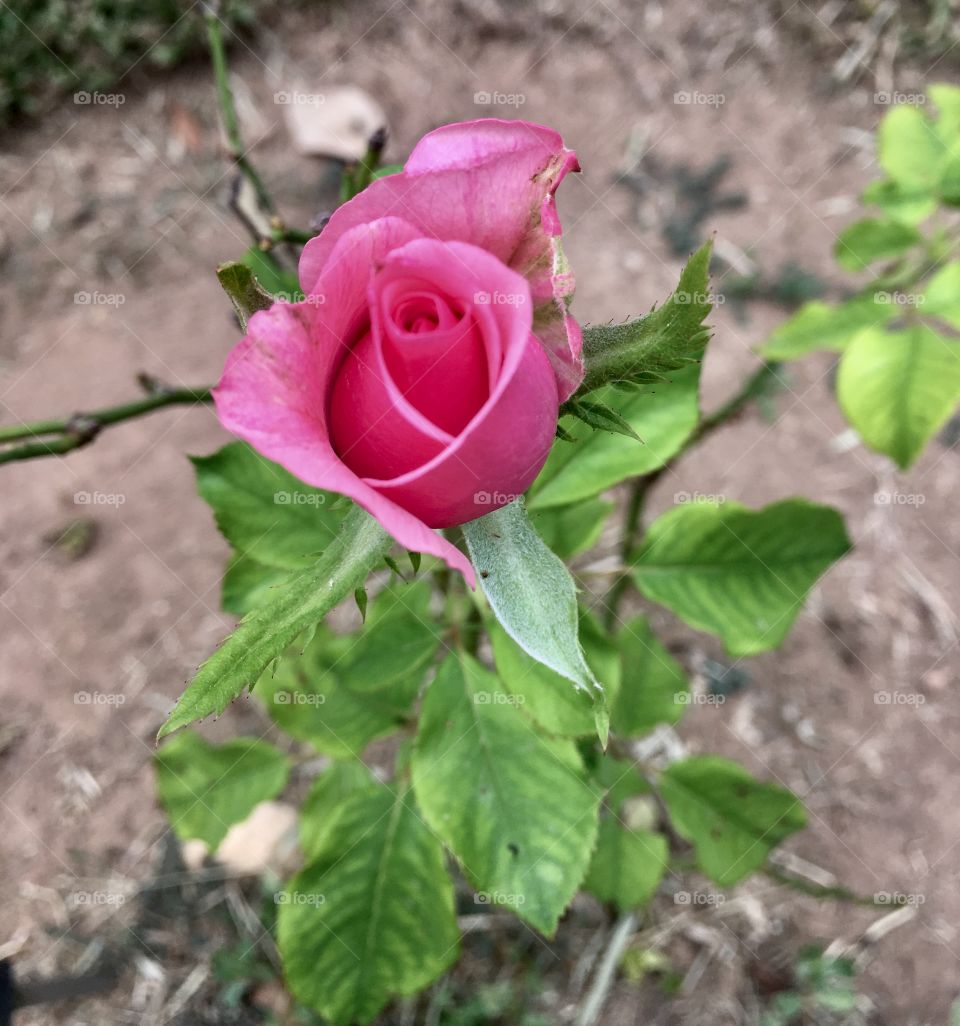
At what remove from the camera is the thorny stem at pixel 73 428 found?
1.29m

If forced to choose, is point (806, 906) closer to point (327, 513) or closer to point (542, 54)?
point (327, 513)

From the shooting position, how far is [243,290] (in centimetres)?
75

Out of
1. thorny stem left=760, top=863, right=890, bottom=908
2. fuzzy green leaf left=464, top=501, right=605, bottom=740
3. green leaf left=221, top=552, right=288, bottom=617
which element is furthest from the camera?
thorny stem left=760, top=863, right=890, bottom=908

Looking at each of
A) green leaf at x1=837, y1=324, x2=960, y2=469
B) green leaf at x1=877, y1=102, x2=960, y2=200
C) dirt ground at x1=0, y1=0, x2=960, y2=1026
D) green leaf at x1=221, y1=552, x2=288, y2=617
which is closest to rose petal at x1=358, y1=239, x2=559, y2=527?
green leaf at x1=221, y1=552, x2=288, y2=617

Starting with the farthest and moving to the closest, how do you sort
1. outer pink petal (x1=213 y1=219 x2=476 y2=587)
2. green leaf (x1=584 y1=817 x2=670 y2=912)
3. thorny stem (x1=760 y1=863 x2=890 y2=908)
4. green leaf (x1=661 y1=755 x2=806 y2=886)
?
thorny stem (x1=760 y1=863 x2=890 y2=908) → green leaf (x1=584 y1=817 x2=670 y2=912) → green leaf (x1=661 y1=755 x2=806 y2=886) → outer pink petal (x1=213 y1=219 x2=476 y2=587)

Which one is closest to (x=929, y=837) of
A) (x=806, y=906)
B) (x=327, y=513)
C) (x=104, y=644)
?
(x=806, y=906)

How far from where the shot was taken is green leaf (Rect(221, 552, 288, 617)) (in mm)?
1560

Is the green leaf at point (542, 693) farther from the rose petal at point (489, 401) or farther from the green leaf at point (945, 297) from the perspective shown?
the green leaf at point (945, 297)

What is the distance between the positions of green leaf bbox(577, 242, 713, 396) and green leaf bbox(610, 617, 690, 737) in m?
1.15

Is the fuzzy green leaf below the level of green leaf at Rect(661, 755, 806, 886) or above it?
above

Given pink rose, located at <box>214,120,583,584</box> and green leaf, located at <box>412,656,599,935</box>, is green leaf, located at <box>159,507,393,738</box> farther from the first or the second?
green leaf, located at <box>412,656,599,935</box>

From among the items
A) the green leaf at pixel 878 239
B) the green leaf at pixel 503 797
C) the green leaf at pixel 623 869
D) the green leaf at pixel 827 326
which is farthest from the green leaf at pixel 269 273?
the green leaf at pixel 623 869

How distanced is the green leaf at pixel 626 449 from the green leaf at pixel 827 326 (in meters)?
0.71

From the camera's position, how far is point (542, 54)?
3590mm
